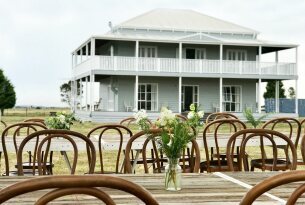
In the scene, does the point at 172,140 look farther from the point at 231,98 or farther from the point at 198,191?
the point at 231,98

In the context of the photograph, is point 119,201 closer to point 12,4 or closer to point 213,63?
point 213,63

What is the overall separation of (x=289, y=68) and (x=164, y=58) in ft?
23.1

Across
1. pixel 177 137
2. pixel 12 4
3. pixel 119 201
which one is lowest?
pixel 119 201

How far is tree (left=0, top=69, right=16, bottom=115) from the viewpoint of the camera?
44.0 metres

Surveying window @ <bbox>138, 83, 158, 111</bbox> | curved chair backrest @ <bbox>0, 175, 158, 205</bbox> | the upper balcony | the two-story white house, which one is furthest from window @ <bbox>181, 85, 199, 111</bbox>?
curved chair backrest @ <bbox>0, 175, 158, 205</bbox>

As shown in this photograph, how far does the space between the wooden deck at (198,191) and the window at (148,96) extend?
26.3m

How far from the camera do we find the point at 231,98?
104 feet

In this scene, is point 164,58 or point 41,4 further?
point 41,4

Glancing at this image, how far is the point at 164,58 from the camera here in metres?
28.5

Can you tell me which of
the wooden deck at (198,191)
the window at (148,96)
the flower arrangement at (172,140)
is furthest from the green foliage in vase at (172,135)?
the window at (148,96)

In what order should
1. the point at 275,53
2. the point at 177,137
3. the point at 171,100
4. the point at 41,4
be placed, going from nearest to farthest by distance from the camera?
1. the point at 177,137
2. the point at 171,100
3. the point at 275,53
4. the point at 41,4

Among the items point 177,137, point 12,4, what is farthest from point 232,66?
point 177,137

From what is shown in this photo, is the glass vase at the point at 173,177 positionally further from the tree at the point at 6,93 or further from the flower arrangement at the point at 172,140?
the tree at the point at 6,93

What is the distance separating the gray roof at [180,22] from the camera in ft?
103
